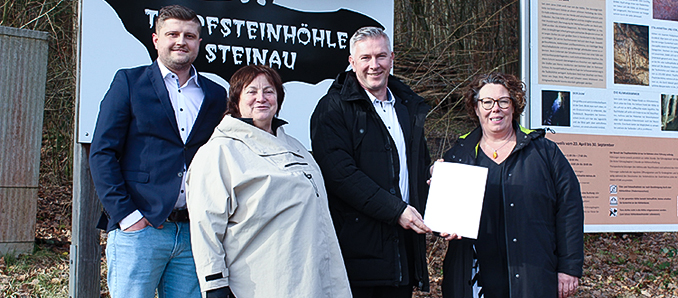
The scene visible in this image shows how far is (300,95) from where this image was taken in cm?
401

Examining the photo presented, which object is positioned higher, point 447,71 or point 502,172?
point 447,71

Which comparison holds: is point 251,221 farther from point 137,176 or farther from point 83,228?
point 83,228

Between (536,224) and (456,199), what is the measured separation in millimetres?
467

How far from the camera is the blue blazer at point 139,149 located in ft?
8.53

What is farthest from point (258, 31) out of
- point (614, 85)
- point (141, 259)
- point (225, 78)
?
point (614, 85)

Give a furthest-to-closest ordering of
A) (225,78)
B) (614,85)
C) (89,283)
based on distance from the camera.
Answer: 1. (614,85)
2. (225,78)
3. (89,283)

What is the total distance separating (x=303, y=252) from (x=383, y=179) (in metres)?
0.76

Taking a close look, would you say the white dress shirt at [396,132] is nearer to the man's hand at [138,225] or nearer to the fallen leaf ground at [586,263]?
the man's hand at [138,225]

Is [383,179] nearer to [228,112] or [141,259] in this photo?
[228,112]

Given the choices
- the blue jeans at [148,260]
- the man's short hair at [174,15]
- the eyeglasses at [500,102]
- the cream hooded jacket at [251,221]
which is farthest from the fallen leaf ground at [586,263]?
the cream hooded jacket at [251,221]

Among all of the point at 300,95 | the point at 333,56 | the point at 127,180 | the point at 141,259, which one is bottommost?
the point at 141,259

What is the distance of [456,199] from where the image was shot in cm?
285

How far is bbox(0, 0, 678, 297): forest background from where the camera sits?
6.10m

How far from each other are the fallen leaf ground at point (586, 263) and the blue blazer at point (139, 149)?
2.58 metres
